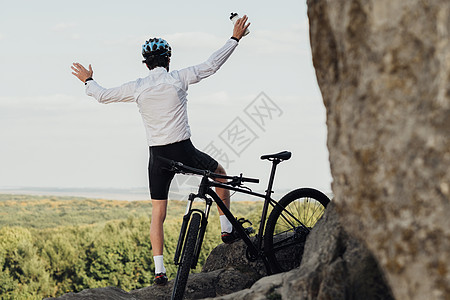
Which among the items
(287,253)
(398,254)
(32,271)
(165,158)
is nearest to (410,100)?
(398,254)

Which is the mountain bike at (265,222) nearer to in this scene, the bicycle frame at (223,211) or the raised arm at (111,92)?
the bicycle frame at (223,211)

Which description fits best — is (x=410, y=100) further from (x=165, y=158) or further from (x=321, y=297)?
(x=165, y=158)

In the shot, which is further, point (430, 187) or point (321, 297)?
point (321, 297)

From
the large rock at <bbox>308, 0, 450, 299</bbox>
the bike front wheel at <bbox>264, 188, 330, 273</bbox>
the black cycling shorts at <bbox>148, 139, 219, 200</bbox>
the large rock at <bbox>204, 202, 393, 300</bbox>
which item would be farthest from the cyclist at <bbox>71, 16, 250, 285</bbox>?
the large rock at <bbox>308, 0, 450, 299</bbox>

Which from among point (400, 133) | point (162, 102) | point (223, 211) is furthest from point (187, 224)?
point (400, 133)

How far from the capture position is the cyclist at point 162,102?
21.7 ft

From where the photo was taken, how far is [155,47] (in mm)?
6746

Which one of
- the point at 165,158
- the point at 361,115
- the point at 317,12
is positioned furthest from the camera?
the point at 165,158

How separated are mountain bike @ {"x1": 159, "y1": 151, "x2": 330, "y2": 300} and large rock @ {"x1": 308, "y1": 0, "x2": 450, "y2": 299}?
2.54m

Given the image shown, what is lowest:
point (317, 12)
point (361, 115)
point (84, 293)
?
point (84, 293)

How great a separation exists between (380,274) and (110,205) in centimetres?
2558

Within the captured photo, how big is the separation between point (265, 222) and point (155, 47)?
2275mm

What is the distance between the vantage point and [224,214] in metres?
6.77

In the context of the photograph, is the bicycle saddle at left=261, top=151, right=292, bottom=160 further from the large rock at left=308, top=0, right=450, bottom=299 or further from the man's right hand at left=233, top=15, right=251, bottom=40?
the large rock at left=308, top=0, right=450, bottom=299
